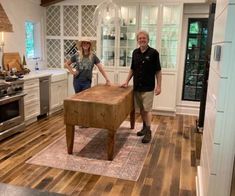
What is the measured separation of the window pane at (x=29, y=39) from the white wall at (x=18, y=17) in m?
0.18

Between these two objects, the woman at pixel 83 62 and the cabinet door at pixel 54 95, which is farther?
the cabinet door at pixel 54 95

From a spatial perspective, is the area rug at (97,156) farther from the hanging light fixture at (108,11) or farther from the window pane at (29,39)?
Result: the window pane at (29,39)

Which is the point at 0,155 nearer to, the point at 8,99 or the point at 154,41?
the point at 8,99

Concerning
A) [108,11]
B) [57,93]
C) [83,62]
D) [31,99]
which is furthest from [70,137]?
[57,93]

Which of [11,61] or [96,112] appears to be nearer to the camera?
[96,112]

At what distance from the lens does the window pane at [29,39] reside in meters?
5.45

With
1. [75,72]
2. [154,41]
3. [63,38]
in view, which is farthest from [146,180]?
[63,38]

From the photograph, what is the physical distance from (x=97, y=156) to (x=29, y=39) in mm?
3408

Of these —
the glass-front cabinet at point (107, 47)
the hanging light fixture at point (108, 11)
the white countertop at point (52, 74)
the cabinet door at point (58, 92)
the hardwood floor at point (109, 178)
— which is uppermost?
the hanging light fixture at point (108, 11)

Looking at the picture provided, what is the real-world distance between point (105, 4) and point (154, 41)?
1888 mm

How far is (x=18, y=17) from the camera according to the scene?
499 cm

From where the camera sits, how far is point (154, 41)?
525cm

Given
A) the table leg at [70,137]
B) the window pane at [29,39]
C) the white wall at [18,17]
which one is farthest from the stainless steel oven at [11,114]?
the window pane at [29,39]

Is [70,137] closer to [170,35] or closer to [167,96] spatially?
[167,96]
